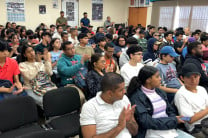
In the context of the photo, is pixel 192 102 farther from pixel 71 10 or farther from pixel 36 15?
pixel 71 10

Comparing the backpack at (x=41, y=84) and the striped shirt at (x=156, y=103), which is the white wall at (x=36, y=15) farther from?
the striped shirt at (x=156, y=103)

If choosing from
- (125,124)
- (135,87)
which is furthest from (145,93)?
(125,124)

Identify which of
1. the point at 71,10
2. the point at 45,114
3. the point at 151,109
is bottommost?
the point at 45,114

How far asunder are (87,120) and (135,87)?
0.61 metres

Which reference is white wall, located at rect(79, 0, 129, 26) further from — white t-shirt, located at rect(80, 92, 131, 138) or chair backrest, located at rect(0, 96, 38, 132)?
white t-shirt, located at rect(80, 92, 131, 138)

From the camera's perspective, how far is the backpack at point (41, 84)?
8.46 feet

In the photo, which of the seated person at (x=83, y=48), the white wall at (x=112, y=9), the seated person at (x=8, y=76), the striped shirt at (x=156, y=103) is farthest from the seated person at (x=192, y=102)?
the white wall at (x=112, y=9)

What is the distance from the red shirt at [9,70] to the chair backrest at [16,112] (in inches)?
26.3

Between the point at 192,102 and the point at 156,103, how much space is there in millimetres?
481

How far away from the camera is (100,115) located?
4.92ft

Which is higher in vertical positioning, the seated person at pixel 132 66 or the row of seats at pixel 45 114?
the seated person at pixel 132 66

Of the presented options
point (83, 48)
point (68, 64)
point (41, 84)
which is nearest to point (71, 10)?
point (83, 48)

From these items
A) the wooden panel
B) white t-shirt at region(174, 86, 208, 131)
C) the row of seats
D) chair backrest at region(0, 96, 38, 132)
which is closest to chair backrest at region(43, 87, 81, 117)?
the row of seats

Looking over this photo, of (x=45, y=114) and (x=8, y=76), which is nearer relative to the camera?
(x=45, y=114)
